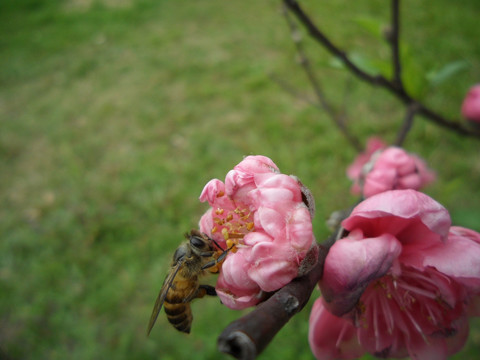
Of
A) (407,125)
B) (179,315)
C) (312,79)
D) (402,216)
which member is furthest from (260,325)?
(312,79)

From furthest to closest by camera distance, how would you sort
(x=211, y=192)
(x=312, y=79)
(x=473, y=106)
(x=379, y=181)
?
(x=312, y=79) → (x=473, y=106) → (x=379, y=181) → (x=211, y=192)

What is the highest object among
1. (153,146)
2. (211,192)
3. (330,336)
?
(211,192)

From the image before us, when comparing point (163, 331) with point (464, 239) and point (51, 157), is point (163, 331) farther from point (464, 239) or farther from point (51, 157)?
point (51, 157)

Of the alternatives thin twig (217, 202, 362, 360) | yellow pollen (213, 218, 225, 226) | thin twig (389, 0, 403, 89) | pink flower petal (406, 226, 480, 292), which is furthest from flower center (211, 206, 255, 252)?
thin twig (389, 0, 403, 89)

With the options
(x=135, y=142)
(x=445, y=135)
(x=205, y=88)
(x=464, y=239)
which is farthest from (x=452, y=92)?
(x=464, y=239)

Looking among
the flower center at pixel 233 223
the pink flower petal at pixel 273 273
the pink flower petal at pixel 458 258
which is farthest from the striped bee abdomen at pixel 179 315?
the pink flower petal at pixel 458 258

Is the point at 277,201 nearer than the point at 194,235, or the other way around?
the point at 277,201

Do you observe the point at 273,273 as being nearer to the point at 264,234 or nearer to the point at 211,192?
the point at 264,234

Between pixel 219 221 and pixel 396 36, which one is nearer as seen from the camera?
pixel 219 221
